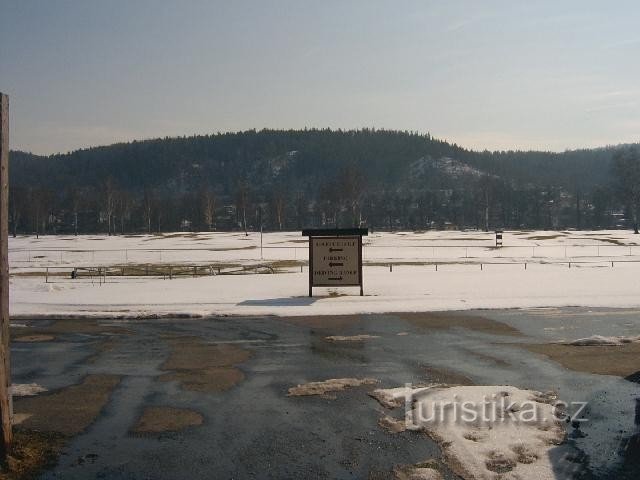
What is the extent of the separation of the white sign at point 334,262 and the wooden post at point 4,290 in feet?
58.0

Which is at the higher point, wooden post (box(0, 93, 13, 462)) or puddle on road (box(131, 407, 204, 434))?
wooden post (box(0, 93, 13, 462))

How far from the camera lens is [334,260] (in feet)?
81.8

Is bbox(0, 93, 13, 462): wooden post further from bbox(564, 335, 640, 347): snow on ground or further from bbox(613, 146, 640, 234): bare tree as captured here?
bbox(613, 146, 640, 234): bare tree

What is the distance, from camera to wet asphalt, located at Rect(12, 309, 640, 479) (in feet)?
23.4

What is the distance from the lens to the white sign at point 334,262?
81.4 feet

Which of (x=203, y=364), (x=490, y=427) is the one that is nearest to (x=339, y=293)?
(x=203, y=364)

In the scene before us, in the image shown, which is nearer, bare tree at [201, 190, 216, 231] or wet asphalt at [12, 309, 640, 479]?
wet asphalt at [12, 309, 640, 479]

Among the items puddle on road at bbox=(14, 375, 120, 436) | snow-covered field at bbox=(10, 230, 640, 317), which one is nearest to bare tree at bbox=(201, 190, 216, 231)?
snow-covered field at bbox=(10, 230, 640, 317)

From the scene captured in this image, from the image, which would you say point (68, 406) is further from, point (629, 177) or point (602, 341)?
point (629, 177)

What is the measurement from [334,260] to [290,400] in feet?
50.3

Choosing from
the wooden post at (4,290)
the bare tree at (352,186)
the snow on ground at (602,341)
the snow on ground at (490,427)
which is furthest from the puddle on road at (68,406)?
the bare tree at (352,186)

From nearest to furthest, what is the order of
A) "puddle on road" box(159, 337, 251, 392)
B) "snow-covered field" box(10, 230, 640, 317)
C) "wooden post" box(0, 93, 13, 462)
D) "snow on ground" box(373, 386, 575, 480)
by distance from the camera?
"snow on ground" box(373, 386, 575, 480)
"wooden post" box(0, 93, 13, 462)
"puddle on road" box(159, 337, 251, 392)
"snow-covered field" box(10, 230, 640, 317)

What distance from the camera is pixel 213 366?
12.3 m

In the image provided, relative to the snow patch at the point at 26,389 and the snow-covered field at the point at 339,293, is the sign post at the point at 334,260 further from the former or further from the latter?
the snow patch at the point at 26,389
